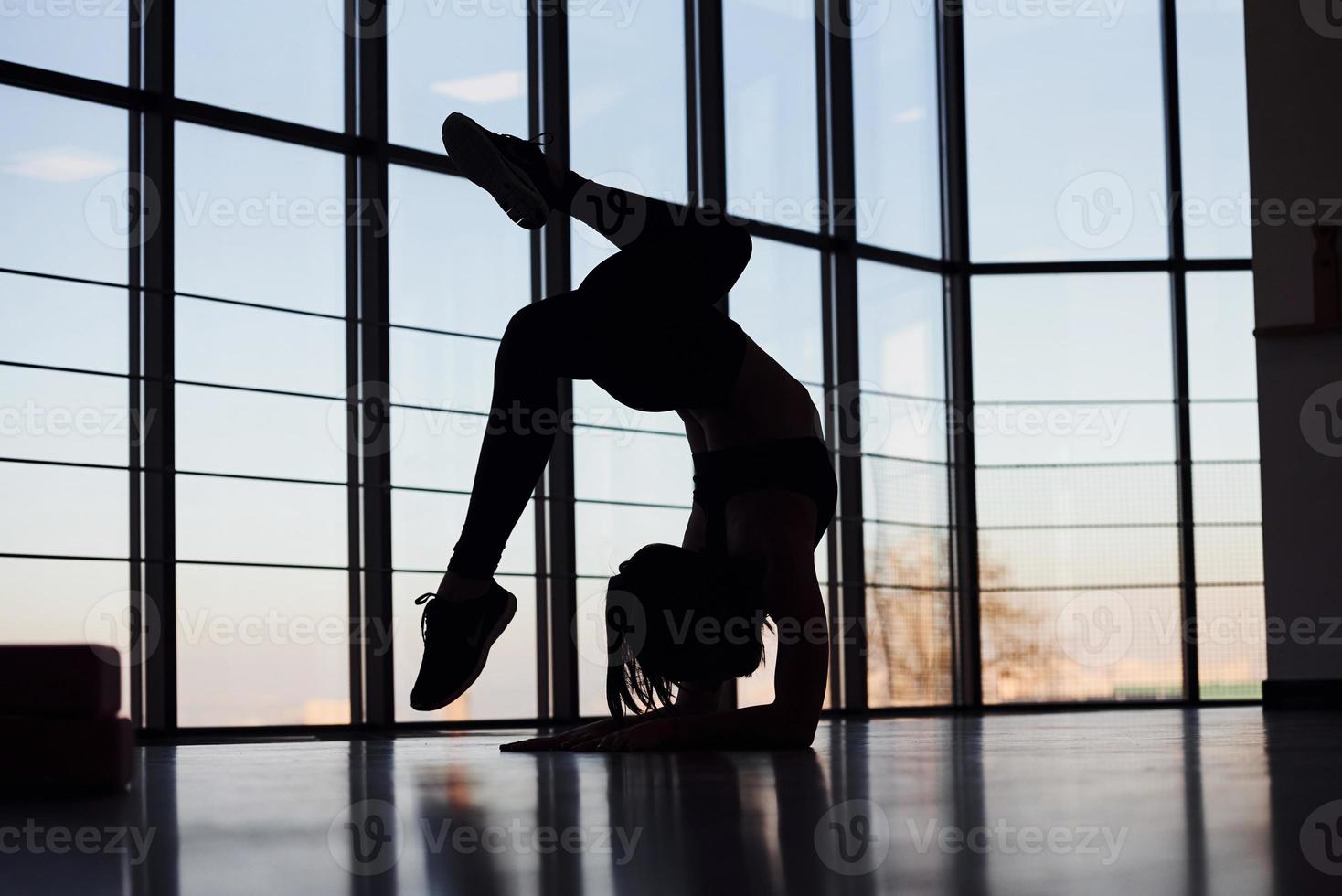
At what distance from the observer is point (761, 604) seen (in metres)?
2.04

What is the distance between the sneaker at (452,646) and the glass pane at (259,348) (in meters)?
4.24

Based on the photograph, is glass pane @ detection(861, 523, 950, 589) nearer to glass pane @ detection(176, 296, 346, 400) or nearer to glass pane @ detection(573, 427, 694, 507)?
glass pane @ detection(573, 427, 694, 507)

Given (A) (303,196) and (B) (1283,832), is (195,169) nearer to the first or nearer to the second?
(A) (303,196)

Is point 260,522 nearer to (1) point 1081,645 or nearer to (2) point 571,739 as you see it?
(2) point 571,739

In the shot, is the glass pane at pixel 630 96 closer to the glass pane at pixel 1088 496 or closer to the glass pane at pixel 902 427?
the glass pane at pixel 902 427

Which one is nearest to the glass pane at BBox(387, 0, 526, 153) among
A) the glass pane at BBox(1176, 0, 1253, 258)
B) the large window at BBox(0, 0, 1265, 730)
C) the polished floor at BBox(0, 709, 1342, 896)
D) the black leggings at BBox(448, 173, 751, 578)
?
the large window at BBox(0, 0, 1265, 730)

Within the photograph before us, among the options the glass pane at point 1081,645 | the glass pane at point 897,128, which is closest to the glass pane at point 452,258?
the glass pane at point 897,128

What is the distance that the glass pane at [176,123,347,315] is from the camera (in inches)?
236

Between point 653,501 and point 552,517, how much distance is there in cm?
59

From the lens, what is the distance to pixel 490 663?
21.4 feet

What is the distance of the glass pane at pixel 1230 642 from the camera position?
8141 millimetres

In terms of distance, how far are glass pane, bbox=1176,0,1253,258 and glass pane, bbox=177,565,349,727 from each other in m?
5.47

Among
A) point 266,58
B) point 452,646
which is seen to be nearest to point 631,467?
point 266,58

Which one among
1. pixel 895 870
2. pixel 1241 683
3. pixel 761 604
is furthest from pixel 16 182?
pixel 1241 683
